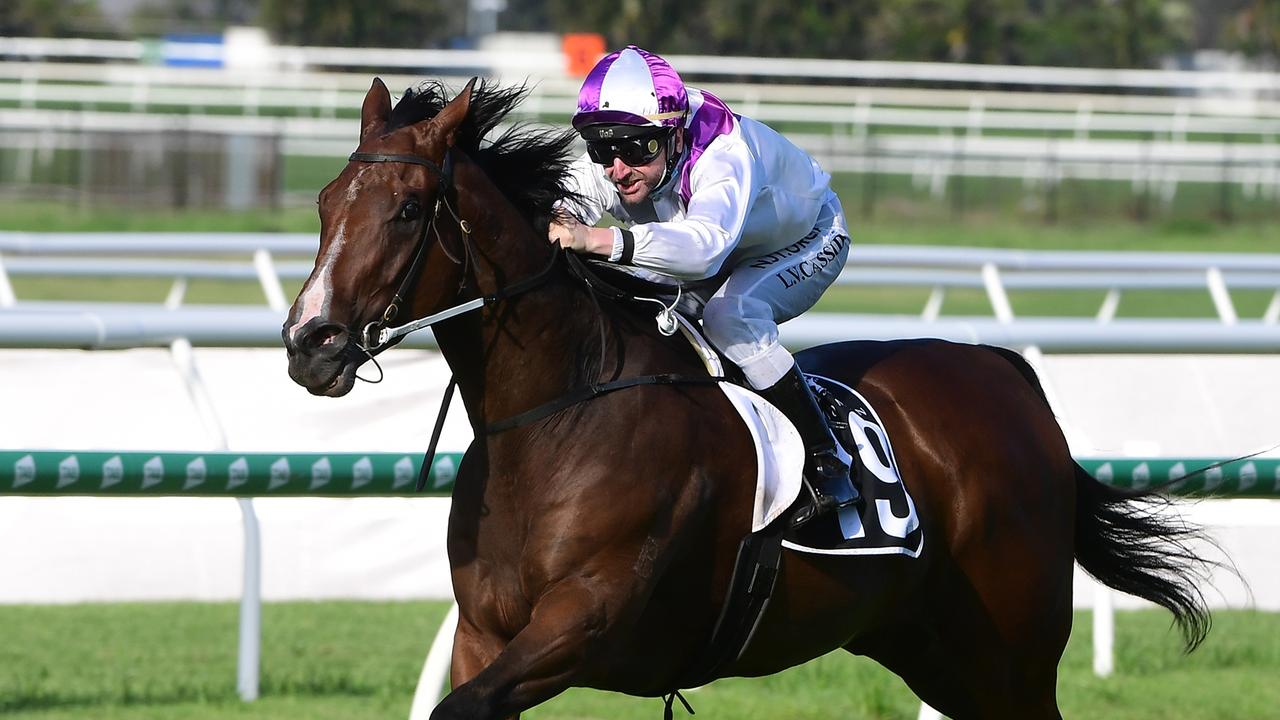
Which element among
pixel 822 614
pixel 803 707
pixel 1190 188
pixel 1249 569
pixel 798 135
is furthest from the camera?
pixel 798 135

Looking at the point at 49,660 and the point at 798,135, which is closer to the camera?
the point at 49,660

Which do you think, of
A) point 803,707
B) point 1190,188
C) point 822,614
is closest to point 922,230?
point 1190,188

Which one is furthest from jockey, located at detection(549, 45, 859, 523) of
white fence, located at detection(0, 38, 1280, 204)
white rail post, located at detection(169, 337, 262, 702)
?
white fence, located at detection(0, 38, 1280, 204)

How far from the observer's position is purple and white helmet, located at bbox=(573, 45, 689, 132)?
11.9 feet

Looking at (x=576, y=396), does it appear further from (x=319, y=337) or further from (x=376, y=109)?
(x=376, y=109)

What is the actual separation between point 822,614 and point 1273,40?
42.5m

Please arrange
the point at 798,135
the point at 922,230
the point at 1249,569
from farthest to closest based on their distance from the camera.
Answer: the point at 798,135 < the point at 922,230 < the point at 1249,569

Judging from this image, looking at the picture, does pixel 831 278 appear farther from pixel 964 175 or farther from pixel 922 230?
pixel 964 175

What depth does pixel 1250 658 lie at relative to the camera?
19.7 feet

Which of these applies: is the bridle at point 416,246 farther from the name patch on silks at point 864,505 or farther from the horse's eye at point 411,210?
the name patch on silks at point 864,505

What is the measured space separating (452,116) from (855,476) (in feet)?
3.92

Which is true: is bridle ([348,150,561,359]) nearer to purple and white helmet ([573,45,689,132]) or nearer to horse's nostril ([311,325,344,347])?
horse's nostril ([311,325,344,347])

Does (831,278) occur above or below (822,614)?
above

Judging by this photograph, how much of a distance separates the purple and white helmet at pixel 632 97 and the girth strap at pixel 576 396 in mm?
520
